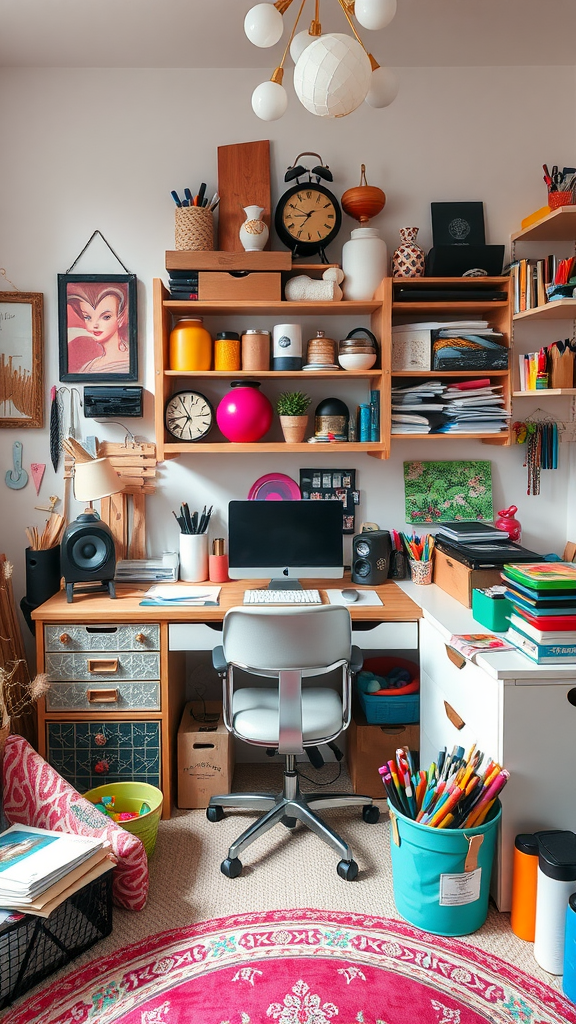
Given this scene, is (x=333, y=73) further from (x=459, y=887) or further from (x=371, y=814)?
(x=371, y=814)

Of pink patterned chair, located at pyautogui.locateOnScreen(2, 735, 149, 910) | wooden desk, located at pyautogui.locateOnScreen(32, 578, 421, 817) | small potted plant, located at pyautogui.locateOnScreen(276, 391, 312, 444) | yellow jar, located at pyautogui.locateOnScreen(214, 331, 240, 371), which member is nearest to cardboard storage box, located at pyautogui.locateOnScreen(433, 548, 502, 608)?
wooden desk, located at pyautogui.locateOnScreen(32, 578, 421, 817)

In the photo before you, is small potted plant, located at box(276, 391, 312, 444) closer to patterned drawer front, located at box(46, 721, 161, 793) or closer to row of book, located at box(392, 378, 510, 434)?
row of book, located at box(392, 378, 510, 434)

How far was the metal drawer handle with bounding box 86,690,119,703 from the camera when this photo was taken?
2.54 m

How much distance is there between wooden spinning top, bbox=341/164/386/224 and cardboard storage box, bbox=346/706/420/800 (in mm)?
1959

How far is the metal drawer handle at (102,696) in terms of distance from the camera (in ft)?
8.33

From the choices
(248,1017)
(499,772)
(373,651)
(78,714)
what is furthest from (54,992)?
(373,651)

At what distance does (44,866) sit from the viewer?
73.2 inches

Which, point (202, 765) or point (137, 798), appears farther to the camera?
point (202, 765)

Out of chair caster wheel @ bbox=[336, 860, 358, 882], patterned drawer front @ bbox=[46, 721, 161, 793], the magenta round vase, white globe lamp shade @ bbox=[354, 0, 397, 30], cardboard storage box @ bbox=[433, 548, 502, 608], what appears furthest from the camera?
the magenta round vase

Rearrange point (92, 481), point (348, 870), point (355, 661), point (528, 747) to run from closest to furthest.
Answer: point (528, 747) < point (348, 870) < point (355, 661) < point (92, 481)

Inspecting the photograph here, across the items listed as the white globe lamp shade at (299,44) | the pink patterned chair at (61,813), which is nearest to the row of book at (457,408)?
the white globe lamp shade at (299,44)

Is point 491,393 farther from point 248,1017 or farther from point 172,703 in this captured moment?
point 248,1017

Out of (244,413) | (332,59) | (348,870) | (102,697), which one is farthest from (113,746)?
(332,59)

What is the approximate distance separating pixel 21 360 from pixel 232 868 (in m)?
2.11
